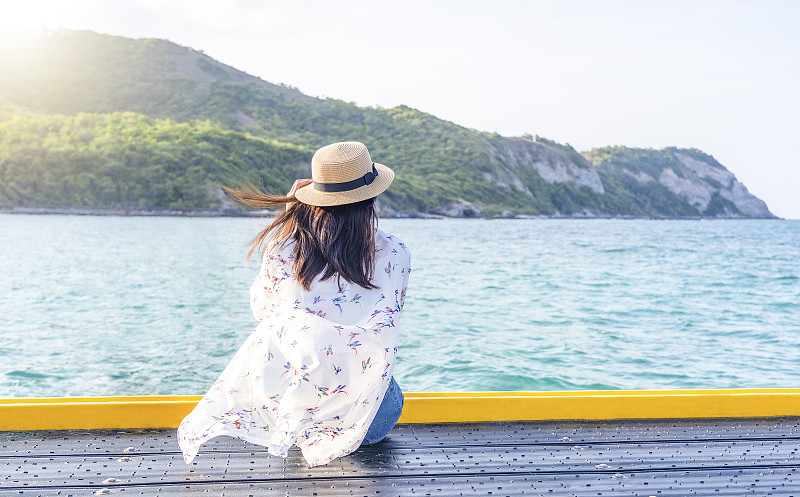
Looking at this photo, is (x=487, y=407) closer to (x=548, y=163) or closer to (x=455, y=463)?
(x=455, y=463)

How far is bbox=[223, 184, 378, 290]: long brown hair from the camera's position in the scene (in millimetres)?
1639

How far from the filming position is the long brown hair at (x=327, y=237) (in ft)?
5.38

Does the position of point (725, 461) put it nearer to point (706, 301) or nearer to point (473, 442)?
point (473, 442)

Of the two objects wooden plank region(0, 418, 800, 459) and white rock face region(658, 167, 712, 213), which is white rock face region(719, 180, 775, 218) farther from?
wooden plank region(0, 418, 800, 459)

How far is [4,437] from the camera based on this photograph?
198 cm

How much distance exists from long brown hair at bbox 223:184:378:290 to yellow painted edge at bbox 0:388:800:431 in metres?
0.67

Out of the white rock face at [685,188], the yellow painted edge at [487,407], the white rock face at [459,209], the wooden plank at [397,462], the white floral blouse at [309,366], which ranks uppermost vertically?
the white rock face at [685,188]

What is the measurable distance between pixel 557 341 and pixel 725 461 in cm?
739

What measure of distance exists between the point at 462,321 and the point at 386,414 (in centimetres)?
883

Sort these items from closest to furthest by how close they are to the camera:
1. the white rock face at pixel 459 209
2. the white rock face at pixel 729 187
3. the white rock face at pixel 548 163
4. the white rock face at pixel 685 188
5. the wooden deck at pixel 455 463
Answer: the wooden deck at pixel 455 463 < the white rock face at pixel 459 209 < the white rock face at pixel 548 163 < the white rock face at pixel 685 188 < the white rock face at pixel 729 187

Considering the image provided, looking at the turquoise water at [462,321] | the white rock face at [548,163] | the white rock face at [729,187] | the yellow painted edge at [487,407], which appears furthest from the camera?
the white rock face at [729,187]

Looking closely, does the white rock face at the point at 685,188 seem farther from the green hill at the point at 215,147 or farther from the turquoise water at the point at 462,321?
the turquoise water at the point at 462,321

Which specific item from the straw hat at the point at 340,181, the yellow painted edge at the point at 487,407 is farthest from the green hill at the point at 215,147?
the straw hat at the point at 340,181

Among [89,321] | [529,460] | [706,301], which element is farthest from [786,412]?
[706,301]
